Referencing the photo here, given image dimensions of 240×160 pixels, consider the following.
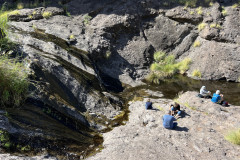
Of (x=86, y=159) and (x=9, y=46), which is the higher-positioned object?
(x=9, y=46)

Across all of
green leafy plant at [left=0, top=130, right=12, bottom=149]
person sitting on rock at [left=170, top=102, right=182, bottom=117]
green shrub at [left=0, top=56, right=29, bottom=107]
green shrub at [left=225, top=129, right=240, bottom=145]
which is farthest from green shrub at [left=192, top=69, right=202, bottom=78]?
green leafy plant at [left=0, top=130, right=12, bottom=149]

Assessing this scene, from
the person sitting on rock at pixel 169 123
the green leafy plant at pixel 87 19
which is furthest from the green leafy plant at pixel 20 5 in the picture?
the person sitting on rock at pixel 169 123

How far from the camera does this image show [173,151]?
5820 millimetres

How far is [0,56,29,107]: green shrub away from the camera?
5.63 m

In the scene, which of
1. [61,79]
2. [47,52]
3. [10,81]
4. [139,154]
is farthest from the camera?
[47,52]

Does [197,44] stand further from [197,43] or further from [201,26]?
[201,26]

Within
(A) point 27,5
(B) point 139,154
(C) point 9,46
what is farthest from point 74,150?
(A) point 27,5

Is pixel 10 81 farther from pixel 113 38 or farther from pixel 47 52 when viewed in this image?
pixel 113 38

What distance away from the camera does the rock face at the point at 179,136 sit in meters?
5.66

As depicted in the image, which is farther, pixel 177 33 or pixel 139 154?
pixel 177 33

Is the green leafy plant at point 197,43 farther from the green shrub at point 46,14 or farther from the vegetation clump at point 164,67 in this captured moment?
the green shrub at point 46,14

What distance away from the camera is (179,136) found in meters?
6.75

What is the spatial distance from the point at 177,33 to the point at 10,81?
554 inches

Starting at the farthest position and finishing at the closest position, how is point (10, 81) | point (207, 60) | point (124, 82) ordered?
point (207, 60) < point (124, 82) < point (10, 81)
